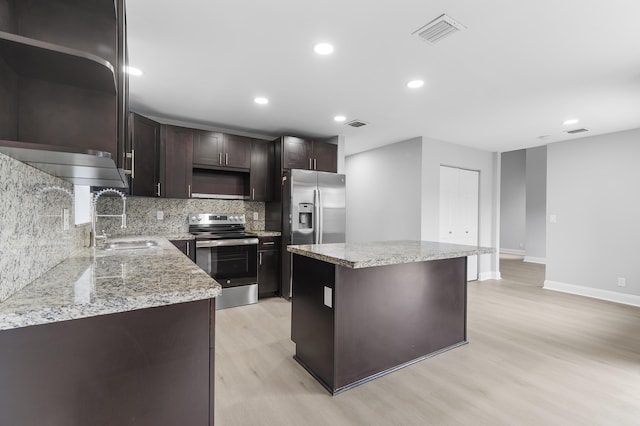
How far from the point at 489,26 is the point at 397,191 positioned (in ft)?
11.1

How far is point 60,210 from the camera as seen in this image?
166 cm

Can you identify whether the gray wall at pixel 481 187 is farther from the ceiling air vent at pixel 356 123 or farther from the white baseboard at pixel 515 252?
the white baseboard at pixel 515 252

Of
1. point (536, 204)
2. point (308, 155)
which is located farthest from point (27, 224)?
point (536, 204)

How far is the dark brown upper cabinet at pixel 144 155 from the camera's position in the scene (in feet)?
11.0

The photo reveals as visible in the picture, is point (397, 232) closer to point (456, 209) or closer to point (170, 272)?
point (456, 209)

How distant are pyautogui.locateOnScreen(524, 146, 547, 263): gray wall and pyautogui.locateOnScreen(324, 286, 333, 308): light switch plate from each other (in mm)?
8098

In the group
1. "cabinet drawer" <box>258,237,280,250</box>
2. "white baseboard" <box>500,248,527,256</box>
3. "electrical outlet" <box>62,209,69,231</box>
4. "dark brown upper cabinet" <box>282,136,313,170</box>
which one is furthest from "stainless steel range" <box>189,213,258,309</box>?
"white baseboard" <box>500,248,527,256</box>

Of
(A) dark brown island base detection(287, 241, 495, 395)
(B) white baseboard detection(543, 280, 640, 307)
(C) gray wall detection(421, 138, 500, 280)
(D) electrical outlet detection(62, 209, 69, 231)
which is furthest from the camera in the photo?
(C) gray wall detection(421, 138, 500, 280)

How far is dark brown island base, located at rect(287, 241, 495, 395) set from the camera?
2.11m

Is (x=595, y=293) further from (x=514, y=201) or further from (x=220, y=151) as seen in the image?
(x=220, y=151)

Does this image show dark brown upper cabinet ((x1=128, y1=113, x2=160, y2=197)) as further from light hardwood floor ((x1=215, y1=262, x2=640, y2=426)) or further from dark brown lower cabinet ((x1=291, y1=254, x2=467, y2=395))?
dark brown lower cabinet ((x1=291, y1=254, x2=467, y2=395))

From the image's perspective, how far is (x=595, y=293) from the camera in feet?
14.9

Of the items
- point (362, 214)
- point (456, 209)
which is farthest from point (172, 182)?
point (456, 209)

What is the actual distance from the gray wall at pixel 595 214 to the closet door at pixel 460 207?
1.12 meters
